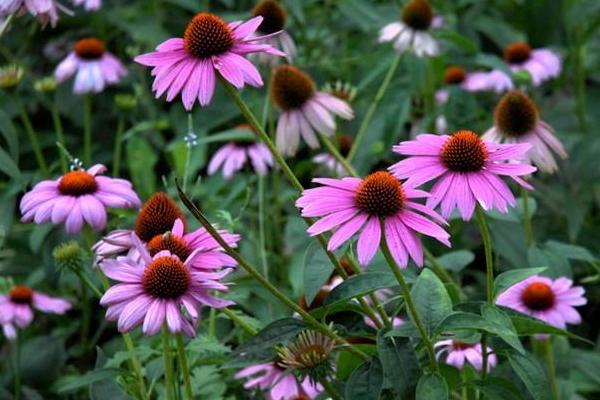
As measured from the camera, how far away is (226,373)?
1.67m

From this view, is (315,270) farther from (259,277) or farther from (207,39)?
(207,39)

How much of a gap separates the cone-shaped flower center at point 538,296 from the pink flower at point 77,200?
564 mm

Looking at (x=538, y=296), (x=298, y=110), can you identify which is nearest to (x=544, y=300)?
(x=538, y=296)

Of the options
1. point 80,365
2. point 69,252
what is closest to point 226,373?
point 69,252

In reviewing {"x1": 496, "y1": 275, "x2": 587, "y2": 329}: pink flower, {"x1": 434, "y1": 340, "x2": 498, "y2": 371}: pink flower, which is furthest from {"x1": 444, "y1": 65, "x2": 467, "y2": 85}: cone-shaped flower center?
{"x1": 434, "y1": 340, "x2": 498, "y2": 371}: pink flower

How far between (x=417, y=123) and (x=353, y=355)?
125 cm

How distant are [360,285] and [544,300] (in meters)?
0.52

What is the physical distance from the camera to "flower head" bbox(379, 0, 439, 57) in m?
2.25

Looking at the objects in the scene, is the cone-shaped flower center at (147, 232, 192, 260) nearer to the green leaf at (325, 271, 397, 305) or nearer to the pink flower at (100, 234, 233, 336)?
the pink flower at (100, 234, 233, 336)

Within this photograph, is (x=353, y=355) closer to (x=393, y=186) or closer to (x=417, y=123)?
(x=393, y=186)

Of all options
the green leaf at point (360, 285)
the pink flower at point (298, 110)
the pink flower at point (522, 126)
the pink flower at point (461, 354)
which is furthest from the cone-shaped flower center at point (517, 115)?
the green leaf at point (360, 285)

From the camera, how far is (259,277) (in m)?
1.13

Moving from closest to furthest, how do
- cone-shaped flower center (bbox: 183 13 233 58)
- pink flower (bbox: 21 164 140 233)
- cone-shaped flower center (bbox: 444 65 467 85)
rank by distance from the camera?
cone-shaped flower center (bbox: 183 13 233 58) → pink flower (bbox: 21 164 140 233) → cone-shaped flower center (bbox: 444 65 467 85)

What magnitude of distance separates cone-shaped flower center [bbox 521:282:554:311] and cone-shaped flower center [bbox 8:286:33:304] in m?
0.81
